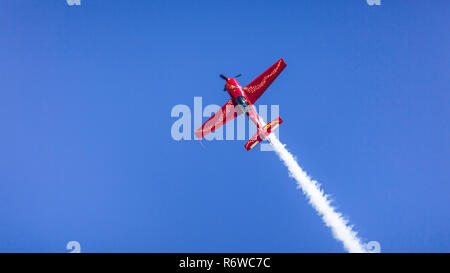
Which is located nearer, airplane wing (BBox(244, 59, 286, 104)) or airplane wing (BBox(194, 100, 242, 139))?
airplane wing (BBox(244, 59, 286, 104))

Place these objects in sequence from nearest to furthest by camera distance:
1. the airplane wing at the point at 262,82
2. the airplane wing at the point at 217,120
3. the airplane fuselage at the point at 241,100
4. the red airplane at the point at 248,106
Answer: the red airplane at the point at 248,106 < the airplane fuselage at the point at 241,100 < the airplane wing at the point at 262,82 < the airplane wing at the point at 217,120

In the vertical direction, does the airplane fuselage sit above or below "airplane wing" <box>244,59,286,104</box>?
below

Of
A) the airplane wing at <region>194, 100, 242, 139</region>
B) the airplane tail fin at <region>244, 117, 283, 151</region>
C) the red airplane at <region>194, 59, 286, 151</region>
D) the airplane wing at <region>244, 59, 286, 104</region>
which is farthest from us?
the airplane wing at <region>194, 100, 242, 139</region>

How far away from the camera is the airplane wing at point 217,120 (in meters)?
35.1

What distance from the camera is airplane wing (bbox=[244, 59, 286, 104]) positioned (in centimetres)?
3456

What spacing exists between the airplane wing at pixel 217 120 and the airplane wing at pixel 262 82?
2.54 meters

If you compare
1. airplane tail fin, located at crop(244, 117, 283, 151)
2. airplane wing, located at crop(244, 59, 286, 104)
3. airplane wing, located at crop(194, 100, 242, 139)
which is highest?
airplane wing, located at crop(244, 59, 286, 104)

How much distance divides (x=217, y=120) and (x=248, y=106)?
4169mm

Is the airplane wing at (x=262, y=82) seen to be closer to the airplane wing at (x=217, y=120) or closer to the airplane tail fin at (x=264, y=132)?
the airplane wing at (x=217, y=120)

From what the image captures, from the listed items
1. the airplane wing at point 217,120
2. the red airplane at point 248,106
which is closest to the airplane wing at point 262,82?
the red airplane at point 248,106

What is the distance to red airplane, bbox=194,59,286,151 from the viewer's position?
31.9 meters

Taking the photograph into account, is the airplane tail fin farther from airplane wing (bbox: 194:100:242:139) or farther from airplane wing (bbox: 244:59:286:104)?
airplane wing (bbox: 194:100:242:139)

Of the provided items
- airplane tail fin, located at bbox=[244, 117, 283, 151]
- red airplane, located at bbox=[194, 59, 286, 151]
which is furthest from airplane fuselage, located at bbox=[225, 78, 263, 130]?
airplane tail fin, located at bbox=[244, 117, 283, 151]

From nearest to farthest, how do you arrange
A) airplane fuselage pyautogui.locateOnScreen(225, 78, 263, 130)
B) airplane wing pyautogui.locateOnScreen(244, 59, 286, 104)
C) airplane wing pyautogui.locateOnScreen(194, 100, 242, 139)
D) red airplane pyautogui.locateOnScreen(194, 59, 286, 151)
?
red airplane pyautogui.locateOnScreen(194, 59, 286, 151)
airplane fuselage pyautogui.locateOnScreen(225, 78, 263, 130)
airplane wing pyautogui.locateOnScreen(244, 59, 286, 104)
airplane wing pyautogui.locateOnScreen(194, 100, 242, 139)
